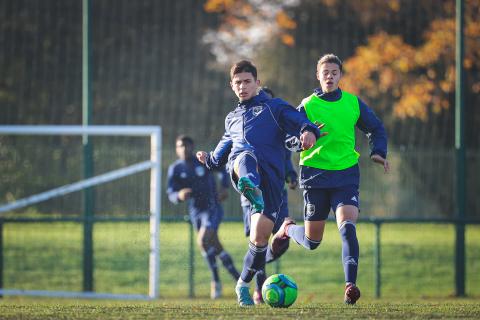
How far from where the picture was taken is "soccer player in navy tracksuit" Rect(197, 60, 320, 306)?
729cm

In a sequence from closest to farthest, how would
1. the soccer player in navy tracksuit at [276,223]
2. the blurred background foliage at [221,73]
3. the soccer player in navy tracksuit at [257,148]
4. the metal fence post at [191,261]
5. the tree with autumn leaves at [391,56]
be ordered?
the soccer player in navy tracksuit at [257,148] < the soccer player in navy tracksuit at [276,223] < the metal fence post at [191,261] < the tree with autumn leaves at [391,56] < the blurred background foliage at [221,73]

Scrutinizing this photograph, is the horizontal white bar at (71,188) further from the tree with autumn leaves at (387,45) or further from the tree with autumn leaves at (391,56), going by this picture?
the tree with autumn leaves at (387,45)

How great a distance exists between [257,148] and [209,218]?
4.65m

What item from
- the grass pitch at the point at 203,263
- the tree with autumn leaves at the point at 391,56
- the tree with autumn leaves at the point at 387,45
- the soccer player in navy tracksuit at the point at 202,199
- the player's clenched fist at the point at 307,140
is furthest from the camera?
the tree with autumn leaves at the point at 387,45

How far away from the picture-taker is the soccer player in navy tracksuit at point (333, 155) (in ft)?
25.1

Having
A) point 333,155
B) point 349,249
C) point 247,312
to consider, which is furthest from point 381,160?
point 247,312

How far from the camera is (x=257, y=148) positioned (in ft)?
24.1

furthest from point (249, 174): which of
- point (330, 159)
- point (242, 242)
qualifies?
point (242, 242)

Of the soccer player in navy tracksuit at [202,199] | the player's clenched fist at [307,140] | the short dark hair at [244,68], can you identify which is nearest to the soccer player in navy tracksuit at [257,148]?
the short dark hair at [244,68]

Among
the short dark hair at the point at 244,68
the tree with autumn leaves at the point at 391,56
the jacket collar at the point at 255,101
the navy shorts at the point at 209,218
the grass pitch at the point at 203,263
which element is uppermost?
the tree with autumn leaves at the point at 391,56

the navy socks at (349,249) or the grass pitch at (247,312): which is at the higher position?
the navy socks at (349,249)

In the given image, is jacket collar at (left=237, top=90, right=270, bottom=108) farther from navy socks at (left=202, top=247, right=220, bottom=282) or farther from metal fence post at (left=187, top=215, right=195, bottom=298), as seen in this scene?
metal fence post at (left=187, top=215, right=195, bottom=298)

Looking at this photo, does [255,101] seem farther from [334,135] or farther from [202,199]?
[202,199]

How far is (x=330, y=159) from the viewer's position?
7.70m
